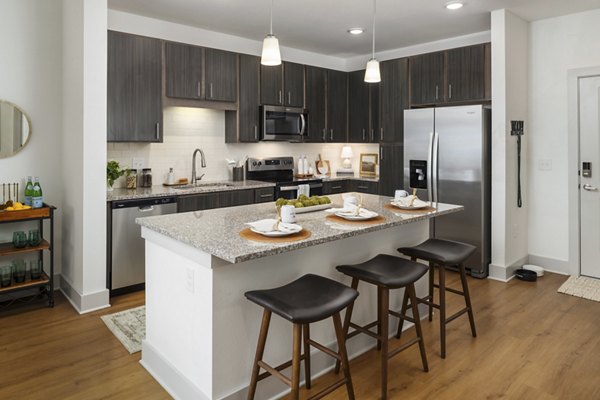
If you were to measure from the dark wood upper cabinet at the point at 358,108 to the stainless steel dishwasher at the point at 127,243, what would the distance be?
2.89 metres

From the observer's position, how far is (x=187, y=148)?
4.86m

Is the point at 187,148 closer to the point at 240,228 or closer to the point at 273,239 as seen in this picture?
the point at 240,228

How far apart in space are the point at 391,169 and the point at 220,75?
7.70 feet

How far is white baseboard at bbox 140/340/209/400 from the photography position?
2.23m

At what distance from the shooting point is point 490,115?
446cm

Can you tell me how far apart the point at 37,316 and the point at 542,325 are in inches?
154

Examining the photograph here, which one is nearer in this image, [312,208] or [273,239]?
[273,239]

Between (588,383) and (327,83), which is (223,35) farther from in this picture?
(588,383)

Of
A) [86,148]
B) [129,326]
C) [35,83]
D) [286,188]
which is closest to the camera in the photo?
[129,326]

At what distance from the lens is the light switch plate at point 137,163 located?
4465mm

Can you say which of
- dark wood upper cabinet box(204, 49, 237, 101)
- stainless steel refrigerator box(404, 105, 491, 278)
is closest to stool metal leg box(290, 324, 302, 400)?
stainless steel refrigerator box(404, 105, 491, 278)

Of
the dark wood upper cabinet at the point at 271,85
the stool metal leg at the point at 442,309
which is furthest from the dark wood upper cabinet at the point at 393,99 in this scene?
the stool metal leg at the point at 442,309

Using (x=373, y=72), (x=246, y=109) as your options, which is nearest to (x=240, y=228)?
(x=373, y=72)

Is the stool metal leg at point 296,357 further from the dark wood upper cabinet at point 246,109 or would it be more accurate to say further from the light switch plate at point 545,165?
the light switch plate at point 545,165
